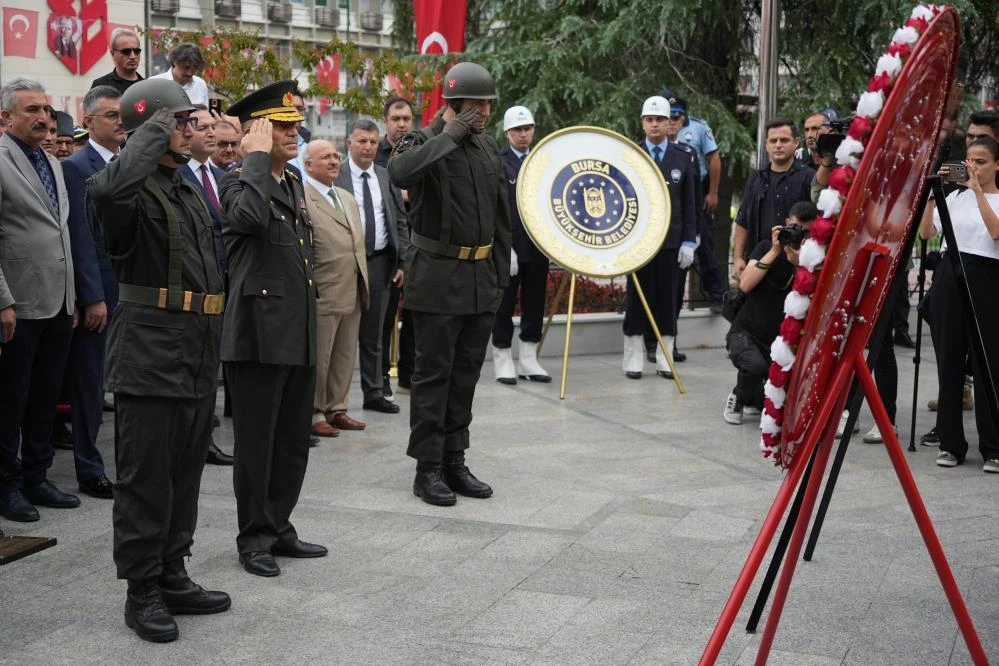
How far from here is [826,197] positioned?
331 cm

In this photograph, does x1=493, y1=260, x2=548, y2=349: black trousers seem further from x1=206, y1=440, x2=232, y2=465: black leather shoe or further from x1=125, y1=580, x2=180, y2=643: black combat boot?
x1=125, y1=580, x2=180, y2=643: black combat boot

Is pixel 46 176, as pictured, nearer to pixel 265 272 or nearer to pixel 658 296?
pixel 265 272

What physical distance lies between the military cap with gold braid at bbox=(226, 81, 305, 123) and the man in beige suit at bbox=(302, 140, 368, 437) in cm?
227

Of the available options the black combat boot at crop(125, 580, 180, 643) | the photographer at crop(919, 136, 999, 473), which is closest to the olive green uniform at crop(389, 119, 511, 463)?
the black combat boot at crop(125, 580, 180, 643)

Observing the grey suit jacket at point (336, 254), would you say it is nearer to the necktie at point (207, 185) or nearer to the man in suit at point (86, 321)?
the necktie at point (207, 185)

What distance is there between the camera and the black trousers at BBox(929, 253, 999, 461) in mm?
7238

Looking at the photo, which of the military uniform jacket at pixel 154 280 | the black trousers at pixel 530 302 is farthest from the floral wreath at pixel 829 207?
the black trousers at pixel 530 302

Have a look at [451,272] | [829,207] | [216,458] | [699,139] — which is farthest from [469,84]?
[699,139]

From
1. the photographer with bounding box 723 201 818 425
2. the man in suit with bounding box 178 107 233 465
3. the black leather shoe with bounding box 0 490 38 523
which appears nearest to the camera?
the black leather shoe with bounding box 0 490 38 523

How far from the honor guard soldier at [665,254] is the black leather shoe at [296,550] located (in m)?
5.13

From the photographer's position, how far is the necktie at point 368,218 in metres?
8.52

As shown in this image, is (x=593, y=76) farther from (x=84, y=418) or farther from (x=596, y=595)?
(x=596, y=595)

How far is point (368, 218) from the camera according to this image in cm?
855

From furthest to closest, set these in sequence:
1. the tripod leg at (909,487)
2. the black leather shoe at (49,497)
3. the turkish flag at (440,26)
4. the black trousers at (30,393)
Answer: the turkish flag at (440,26) < the black leather shoe at (49,497) < the black trousers at (30,393) < the tripod leg at (909,487)
